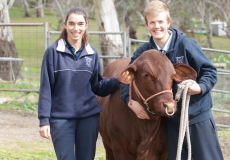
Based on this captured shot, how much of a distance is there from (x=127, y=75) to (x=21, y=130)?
556 cm

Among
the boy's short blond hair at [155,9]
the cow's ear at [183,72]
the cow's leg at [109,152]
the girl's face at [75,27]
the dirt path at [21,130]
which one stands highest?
the boy's short blond hair at [155,9]

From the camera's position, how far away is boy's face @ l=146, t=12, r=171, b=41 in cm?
482

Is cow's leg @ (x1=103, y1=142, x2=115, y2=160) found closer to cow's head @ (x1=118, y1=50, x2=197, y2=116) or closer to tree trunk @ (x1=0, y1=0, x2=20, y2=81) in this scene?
cow's head @ (x1=118, y1=50, x2=197, y2=116)

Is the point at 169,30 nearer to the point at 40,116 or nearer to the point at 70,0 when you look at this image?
the point at 40,116

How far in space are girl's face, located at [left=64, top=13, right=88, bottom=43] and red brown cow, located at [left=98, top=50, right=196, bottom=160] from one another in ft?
1.79

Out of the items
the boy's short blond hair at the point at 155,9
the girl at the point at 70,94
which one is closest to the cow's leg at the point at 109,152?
the girl at the point at 70,94

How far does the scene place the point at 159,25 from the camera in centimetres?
482

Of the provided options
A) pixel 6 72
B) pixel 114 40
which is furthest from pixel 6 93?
pixel 114 40

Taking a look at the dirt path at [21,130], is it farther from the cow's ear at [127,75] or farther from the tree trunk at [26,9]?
the tree trunk at [26,9]

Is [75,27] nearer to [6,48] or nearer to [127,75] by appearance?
[127,75]

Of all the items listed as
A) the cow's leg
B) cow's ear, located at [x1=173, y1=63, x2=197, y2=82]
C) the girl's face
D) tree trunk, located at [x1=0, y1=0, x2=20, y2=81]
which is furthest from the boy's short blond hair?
tree trunk, located at [x1=0, y1=0, x2=20, y2=81]

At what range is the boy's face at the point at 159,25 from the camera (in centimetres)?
482

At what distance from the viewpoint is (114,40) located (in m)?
14.4

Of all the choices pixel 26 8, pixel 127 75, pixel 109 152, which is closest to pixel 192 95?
pixel 127 75
